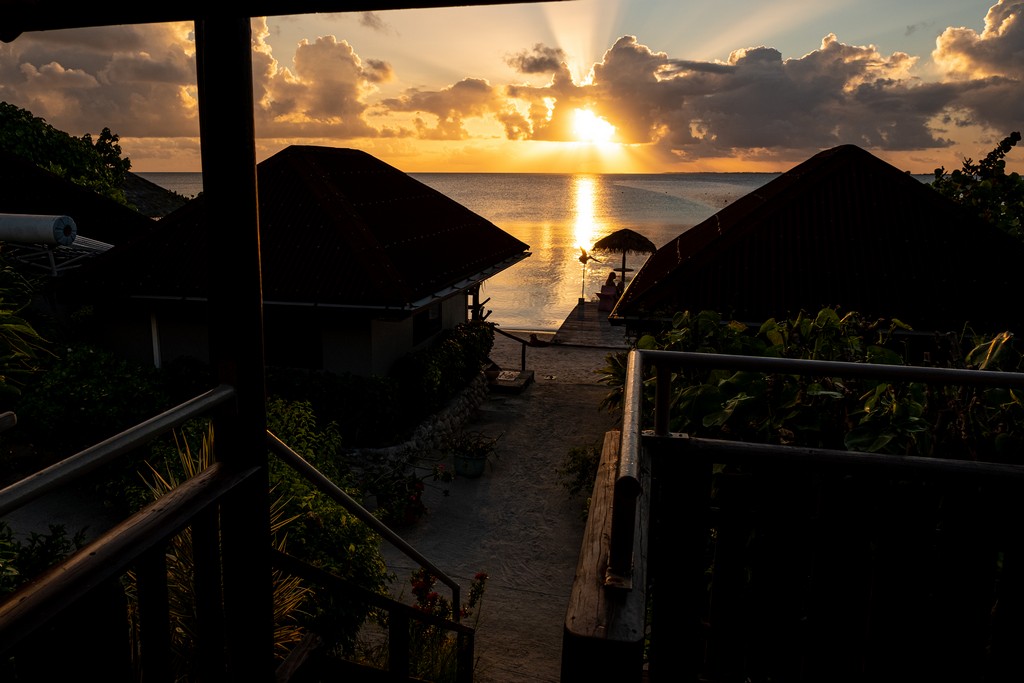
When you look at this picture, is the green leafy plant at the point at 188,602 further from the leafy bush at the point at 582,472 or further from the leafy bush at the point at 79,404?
the leafy bush at the point at 79,404

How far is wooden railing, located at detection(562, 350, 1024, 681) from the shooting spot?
8.48 feet

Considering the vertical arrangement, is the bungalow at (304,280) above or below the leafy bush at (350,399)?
above

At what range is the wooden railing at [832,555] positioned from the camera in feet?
8.48

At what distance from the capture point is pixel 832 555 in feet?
8.75

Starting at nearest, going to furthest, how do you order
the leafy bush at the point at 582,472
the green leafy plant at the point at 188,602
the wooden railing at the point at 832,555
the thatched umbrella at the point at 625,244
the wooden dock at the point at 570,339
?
the wooden railing at the point at 832,555 → the green leafy plant at the point at 188,602 → the leafy bush at the point at 582,472 → the wooden dock at the point at 570,339 → the thatched umbrella at the point at 625,244

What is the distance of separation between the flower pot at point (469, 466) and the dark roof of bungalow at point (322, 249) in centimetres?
291

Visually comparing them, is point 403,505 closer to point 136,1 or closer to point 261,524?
point 261,524

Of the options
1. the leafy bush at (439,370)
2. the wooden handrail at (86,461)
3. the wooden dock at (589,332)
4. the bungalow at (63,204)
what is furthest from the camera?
the wooden dock at (589,332)

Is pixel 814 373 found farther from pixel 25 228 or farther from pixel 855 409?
pixel 25 228

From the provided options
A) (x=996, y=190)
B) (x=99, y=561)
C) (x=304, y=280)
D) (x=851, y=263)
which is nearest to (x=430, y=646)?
(x=99, y=561)

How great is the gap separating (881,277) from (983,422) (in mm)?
9628

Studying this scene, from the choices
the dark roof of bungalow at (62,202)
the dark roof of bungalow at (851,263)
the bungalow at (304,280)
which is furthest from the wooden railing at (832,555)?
the dark roof of bungalow at (62,202)

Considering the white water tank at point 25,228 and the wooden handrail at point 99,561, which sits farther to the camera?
the white water tank at point 25,228

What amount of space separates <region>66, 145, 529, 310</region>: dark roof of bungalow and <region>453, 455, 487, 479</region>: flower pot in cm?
291
